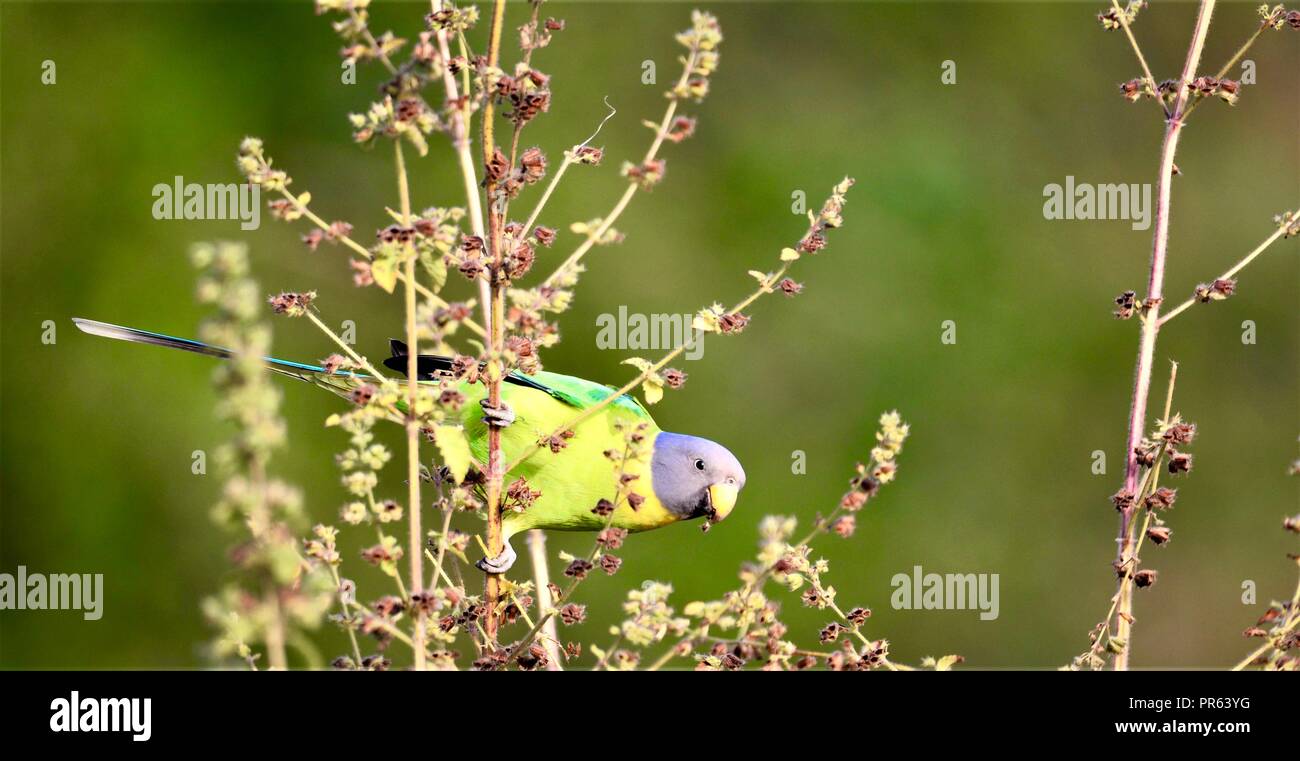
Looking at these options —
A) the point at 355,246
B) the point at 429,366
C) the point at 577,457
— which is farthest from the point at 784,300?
the point at 355,246

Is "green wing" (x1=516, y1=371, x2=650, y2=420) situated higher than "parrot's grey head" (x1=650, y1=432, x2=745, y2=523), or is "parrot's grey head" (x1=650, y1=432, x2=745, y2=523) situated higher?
"green wing" (x1=516, y1=371, x2=650, y2=420)

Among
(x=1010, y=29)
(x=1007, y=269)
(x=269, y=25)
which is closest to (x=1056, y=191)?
(x=1007, y=269)

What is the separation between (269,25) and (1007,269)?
5.10 m

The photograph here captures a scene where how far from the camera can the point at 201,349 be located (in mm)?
3002

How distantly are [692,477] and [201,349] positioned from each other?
4.75 ft

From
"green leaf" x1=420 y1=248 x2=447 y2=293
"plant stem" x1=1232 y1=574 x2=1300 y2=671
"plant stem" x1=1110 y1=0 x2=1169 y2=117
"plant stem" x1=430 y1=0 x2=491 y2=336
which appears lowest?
"plant stem" x1=1232 y1=574 x2=1300 y2=671

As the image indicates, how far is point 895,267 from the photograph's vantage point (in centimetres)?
751

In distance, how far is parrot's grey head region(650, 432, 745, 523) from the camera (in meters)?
3.50

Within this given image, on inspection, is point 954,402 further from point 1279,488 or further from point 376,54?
point 376,54

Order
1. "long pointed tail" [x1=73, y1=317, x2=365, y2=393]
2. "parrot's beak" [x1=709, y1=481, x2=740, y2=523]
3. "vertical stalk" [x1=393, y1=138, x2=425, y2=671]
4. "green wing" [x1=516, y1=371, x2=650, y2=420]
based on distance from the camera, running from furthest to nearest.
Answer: "parrot's beak" [x1=709, y1=481, x2=740, y2=523]
"green wing" [x1=516, y1=371, x2=650, y2=420]
"long pointed tail" [x1=73, y1=317, x2=365, y2=393]
"vertical stalk" [x1=393, y1=138, x2=425, y2=671]

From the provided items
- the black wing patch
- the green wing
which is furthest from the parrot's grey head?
the black wing patch

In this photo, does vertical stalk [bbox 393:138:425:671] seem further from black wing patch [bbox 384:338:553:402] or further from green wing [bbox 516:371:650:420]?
green wing [bbox 516:371:650:420]

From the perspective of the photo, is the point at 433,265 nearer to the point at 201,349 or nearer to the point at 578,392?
the point at 201,349

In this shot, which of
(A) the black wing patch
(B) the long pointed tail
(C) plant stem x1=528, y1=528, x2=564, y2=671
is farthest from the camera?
Answer: (A) the black wing patch
